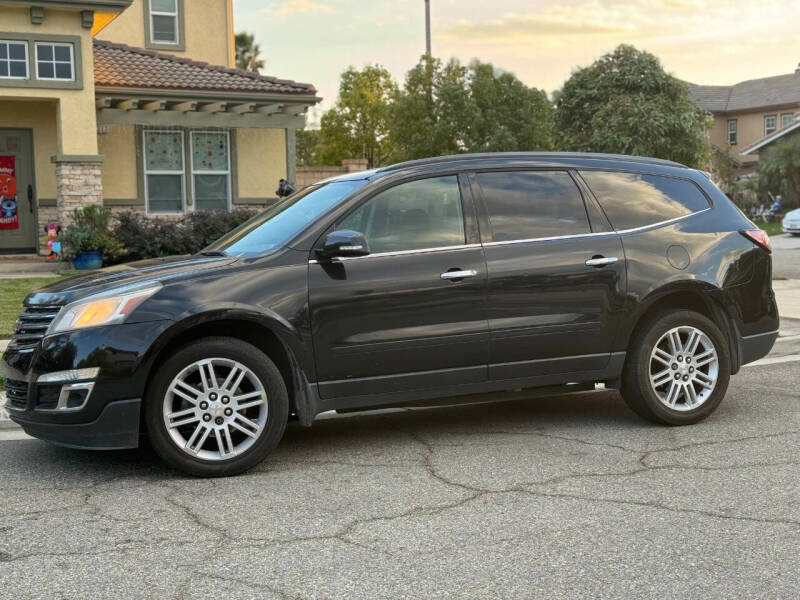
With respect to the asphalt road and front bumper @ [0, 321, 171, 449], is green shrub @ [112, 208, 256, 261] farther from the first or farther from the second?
front bumper @ [0, 321, 171, 449]

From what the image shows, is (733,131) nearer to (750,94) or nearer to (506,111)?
(750,94)

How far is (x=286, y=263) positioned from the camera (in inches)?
236

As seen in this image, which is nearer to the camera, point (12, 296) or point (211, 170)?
point (12, 296)

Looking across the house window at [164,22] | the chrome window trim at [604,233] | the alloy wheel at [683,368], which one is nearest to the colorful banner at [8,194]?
the house window at [164,22]

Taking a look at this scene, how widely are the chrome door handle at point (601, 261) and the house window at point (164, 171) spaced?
56.3 ft

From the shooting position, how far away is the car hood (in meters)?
5.83

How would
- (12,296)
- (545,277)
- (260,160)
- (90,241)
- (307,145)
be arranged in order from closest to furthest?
(545,277) < (12,296) < (90,241) < (260,160) < (307,145)

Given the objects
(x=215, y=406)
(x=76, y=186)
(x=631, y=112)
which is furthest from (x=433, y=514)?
(x=631, y=112)

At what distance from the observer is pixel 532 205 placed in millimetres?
6695

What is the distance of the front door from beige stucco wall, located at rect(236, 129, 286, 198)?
17362 millimetres

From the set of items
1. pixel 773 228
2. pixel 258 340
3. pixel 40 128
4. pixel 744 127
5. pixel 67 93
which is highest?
pixel 744 127

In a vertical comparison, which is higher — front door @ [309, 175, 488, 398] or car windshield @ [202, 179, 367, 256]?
car windshield @ [202, 179, 367, 256]

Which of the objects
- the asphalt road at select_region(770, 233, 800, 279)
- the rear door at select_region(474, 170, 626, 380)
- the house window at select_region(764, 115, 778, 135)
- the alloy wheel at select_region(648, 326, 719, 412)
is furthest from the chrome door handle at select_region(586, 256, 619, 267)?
the house window at select_region(764, 115, 778, 135)

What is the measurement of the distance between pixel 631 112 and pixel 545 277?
142 feet
